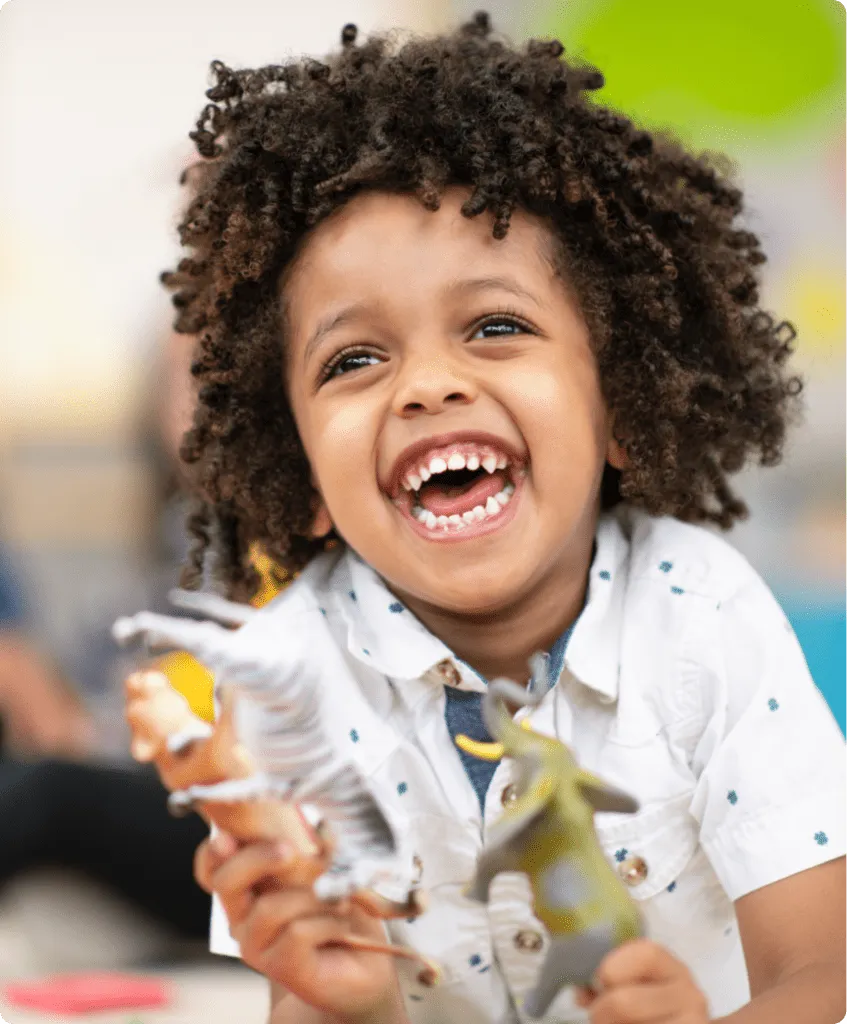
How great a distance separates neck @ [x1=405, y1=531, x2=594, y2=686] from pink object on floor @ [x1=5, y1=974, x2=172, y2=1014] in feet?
0.75

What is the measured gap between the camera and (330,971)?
0.46 m

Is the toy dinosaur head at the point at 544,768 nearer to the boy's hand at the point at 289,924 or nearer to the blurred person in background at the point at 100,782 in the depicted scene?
the boy's hand at the point at 289,924

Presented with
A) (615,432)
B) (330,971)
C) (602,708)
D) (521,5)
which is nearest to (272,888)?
(330,971)

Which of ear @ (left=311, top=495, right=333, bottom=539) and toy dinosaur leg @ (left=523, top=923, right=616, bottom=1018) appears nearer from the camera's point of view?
toy dinosaur leg @ (left=523, top=923, right=616, bottom=1018)

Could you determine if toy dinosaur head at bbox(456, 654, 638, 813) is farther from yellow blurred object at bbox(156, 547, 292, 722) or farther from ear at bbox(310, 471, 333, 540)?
ear at bbox(310, 471, 333, 540)

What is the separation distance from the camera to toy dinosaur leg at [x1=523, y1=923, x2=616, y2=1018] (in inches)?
17.4

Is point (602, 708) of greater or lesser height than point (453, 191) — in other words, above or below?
below

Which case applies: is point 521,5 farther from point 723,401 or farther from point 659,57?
point 723,401

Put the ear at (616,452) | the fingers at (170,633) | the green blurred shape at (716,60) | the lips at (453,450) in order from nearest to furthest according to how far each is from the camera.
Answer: the fingers at (170,633) < the lips at (453,450) < the ear at (616,452) < the green blurred shape at (716,60)

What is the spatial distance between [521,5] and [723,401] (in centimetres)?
31

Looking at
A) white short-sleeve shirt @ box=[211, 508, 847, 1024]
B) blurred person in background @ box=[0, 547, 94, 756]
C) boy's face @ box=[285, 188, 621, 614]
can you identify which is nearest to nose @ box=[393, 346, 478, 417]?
boy's face @ box=[285, 188, 621, 614]

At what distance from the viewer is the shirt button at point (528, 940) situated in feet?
1.62

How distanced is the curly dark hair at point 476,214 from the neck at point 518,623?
0.19 ft

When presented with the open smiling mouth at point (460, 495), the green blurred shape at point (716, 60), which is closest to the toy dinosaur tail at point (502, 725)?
the open smiling mouth at point (460, 495)
